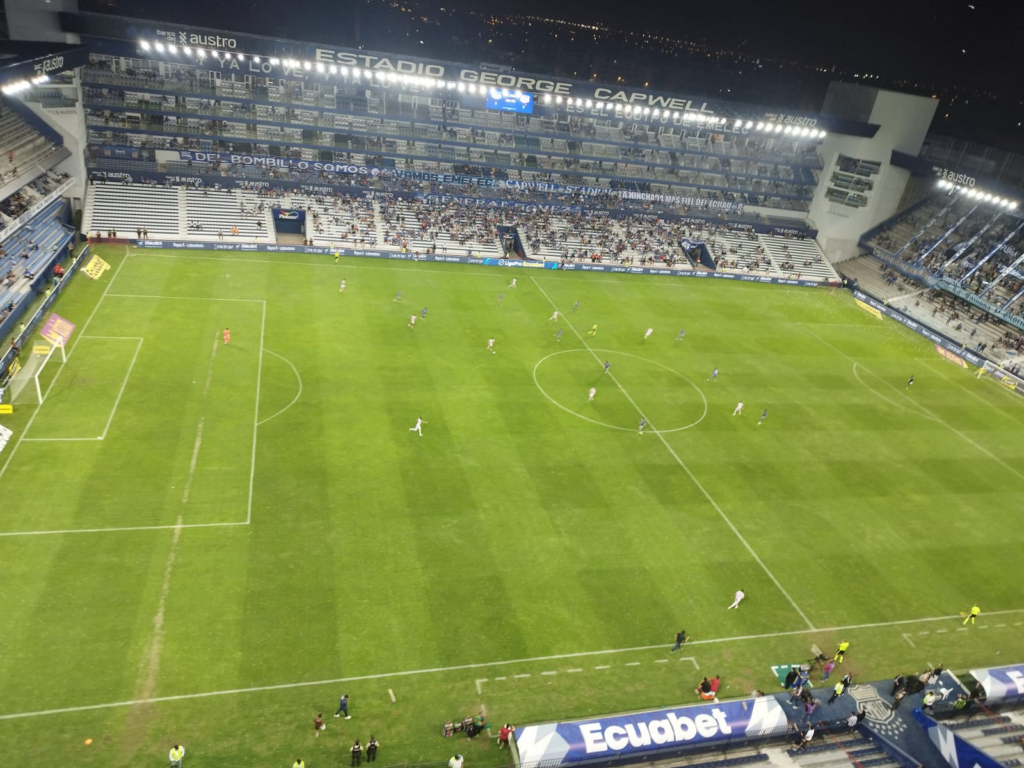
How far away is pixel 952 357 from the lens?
56656 millimetres

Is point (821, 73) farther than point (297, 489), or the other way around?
point (821, 73)

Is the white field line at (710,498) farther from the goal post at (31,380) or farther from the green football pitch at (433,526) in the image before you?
the goal post at (31,380)

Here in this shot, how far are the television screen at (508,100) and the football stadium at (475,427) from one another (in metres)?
0.59

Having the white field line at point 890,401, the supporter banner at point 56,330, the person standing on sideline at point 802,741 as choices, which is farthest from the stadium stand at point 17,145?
the white field line at point 890,401

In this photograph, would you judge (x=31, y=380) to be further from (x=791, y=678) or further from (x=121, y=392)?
(x=791, y=678)

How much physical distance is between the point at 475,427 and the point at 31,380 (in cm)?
2286

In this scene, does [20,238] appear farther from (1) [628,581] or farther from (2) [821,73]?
(2) [821,73]

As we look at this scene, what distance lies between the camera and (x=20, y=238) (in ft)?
149

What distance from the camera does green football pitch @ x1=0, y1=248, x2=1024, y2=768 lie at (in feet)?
68.1

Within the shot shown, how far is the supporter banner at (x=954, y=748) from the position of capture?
1984 cm

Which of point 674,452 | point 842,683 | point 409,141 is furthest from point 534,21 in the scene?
point 842,683

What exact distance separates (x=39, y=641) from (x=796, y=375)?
46.3 metres

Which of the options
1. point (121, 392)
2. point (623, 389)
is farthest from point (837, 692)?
point (121, 392)

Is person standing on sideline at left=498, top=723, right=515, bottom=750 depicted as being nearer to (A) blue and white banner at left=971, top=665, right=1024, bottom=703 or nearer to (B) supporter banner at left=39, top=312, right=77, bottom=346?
(A) blue and white banner at left=971, top=665, right=1024, bottom=703
